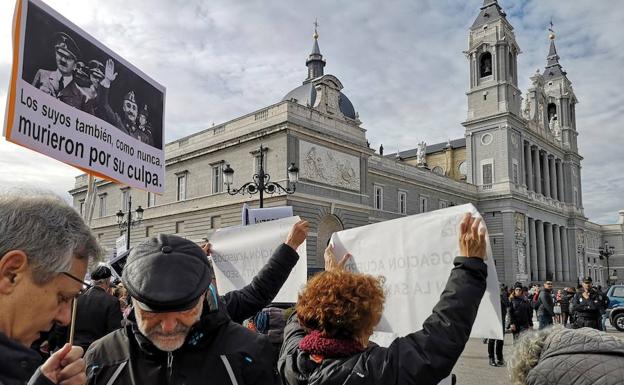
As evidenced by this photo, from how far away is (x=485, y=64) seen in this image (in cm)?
4884

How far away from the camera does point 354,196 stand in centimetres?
2975

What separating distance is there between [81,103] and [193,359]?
2.88 metres

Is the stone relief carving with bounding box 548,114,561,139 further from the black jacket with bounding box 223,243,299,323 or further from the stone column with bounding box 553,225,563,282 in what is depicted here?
the black jacket with bounding box 223,243,299,323

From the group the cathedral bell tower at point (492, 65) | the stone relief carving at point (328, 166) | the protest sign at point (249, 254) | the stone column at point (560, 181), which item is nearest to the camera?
the protest sign at point (249, 254)

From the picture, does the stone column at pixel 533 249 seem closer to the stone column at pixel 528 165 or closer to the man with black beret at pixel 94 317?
the stone column at pixel 528 165

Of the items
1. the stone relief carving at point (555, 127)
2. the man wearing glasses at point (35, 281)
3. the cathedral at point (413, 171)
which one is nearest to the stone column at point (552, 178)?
the cathedral at point (413, 171)

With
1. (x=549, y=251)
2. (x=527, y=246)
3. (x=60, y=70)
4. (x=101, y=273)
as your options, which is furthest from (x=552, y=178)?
(x=60, y=70)

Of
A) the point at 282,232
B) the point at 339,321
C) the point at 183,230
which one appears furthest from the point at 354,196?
the point at 339,321

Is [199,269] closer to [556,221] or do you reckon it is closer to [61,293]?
[61,293]

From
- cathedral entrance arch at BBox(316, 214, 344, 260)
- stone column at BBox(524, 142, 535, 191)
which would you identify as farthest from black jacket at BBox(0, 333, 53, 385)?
stone column at BBox(524, 142, 535, 191)

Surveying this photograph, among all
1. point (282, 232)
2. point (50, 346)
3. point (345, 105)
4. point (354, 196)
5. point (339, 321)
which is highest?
point (345, 105)

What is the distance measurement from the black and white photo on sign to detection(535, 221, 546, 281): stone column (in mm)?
52292

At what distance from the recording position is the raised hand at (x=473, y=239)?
1954 millimetres

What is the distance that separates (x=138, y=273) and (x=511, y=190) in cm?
4638
